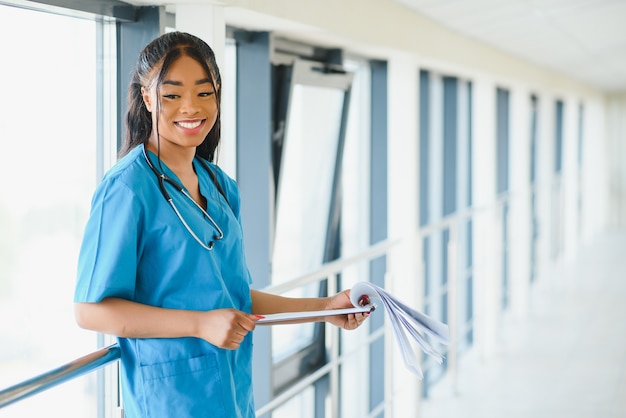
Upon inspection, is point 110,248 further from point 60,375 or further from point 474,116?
point 474,116

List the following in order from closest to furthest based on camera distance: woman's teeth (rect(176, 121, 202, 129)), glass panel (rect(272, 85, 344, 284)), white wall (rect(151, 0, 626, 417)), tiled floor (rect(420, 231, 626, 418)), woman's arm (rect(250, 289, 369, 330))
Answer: woman's teeth (rect(176, 121, 202, 129)) < woman's arm (rect(250, 289, 369, 330)) < white wall (rect(151, 0, 626, 417)) < glass panel (rect(272, 85, 344, 284)) < tiled floor (rect(420, 231, 626, 418))

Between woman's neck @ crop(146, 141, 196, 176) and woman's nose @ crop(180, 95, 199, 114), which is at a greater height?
woman's nose @ crop(180, 95, 199, 114)

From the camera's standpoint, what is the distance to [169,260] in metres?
0.78

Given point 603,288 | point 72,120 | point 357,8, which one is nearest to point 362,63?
point 357,8

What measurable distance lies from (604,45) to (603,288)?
1279mm

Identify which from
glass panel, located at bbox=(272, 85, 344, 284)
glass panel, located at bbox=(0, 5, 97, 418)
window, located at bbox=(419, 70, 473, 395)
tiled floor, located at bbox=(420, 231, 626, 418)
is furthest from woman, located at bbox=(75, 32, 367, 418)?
window, located at bbox=(419, 70, 473, 395)

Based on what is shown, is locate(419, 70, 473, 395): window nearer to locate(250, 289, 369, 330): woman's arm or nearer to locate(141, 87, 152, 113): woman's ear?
locate(250, 289, 369, 330): woman's arm

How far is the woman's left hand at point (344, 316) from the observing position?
0.90 m

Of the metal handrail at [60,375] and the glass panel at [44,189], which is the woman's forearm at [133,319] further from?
the glass panel at [44,189]

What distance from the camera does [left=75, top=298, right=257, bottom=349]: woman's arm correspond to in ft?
2.43

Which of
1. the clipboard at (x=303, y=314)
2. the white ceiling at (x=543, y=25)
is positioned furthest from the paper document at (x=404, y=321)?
the white ceiling at (x=543, y=25)

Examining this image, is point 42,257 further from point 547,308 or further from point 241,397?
point 547,308

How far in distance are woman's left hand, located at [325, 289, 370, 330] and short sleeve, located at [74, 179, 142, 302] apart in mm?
243

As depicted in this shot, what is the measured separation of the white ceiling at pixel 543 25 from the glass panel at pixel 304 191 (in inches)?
12.6
